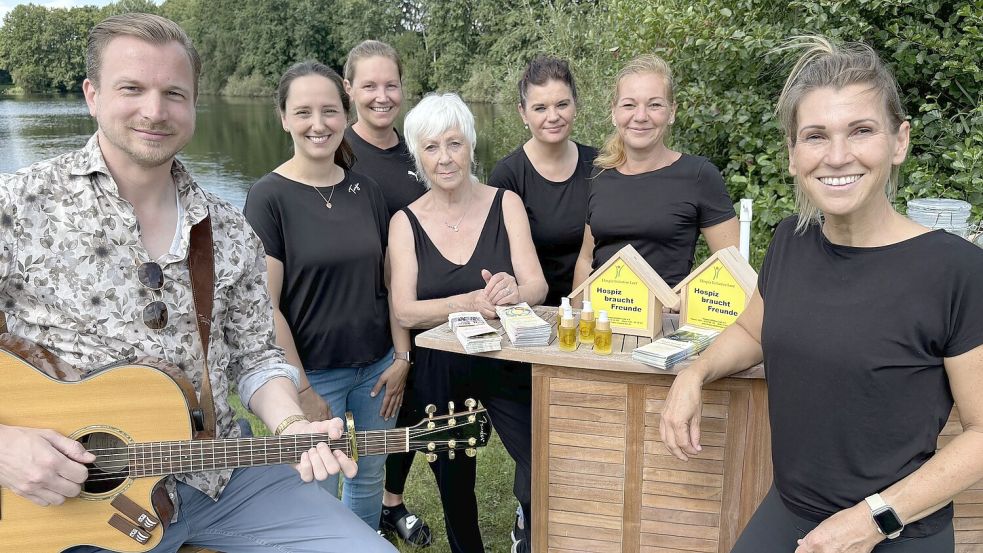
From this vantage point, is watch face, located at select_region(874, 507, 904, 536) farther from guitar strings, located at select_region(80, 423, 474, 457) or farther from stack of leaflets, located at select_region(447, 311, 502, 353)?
stack of leaflets, located at select_region(447, 311, 502, 353)

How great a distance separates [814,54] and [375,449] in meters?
1.59

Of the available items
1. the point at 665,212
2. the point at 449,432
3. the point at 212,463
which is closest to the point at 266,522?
the point at 212,463

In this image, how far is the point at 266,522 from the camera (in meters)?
2.15

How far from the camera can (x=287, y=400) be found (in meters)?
2.21

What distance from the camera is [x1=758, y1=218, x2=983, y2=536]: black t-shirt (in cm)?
154

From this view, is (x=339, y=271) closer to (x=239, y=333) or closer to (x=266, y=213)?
(x=266, y=213)

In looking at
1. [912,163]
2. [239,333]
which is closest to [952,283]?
[239,333]

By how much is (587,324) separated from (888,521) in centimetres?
108

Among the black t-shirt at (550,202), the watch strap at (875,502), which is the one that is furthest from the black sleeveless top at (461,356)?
the watch strap at (875,502)

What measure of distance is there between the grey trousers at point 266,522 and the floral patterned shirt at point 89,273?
72 millimetres

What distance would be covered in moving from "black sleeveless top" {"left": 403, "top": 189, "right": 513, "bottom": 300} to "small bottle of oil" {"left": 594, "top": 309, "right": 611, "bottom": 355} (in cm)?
61

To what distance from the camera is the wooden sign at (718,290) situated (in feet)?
7.69

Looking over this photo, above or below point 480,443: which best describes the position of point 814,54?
above

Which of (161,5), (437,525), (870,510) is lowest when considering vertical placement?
(437,525)
